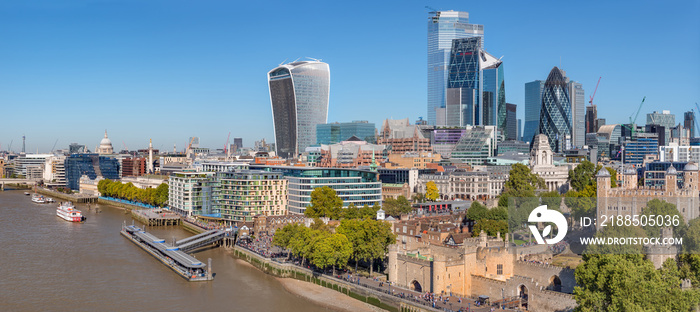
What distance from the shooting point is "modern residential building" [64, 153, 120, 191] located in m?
178

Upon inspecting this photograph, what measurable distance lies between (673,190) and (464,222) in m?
23.5

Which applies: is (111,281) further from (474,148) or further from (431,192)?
(474,148)

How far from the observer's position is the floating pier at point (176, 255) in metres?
60.4

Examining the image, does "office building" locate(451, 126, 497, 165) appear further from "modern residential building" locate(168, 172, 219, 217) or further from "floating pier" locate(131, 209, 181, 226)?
"floating pier" locate(131, 209, 181, 226)

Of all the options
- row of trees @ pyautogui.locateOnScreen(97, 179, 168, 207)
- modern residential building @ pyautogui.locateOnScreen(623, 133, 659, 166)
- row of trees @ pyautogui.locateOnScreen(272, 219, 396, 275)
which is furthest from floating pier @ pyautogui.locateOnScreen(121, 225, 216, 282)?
modern residential building @ pyautogui.locateOnScreen(623, 133, 659, 166)

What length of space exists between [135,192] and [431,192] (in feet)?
210

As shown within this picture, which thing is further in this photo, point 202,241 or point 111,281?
point 202,241

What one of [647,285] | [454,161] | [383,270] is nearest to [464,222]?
[383,270]

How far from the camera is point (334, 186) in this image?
94.1 m

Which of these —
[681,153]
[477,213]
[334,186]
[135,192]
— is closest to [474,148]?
[681,153]

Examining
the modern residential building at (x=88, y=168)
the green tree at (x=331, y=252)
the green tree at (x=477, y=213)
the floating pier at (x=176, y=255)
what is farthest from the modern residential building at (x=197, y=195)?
the modern residential building at (x=88, y=168)

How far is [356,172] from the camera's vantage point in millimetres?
99625

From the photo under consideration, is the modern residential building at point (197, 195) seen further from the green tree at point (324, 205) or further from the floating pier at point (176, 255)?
the green tree at point (324, 205)

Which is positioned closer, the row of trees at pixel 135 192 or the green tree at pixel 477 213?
the green tree at pixel 477 213
